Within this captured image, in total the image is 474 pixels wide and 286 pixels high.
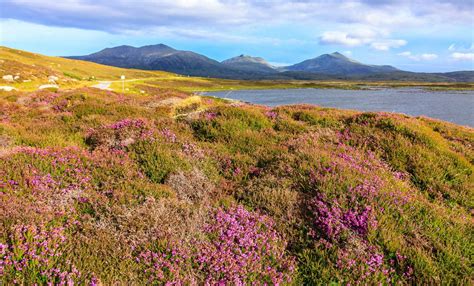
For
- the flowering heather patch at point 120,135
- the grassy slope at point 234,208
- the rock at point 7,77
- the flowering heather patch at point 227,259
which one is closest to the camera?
the flowering heather patch at point 227,259

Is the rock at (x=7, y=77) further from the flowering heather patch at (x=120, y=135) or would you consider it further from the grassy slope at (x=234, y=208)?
the flowering heather patch at (x=120, y=135)

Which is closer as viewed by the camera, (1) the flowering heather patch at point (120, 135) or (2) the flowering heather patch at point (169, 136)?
(1) the flowering heather patch at point (120, 135)

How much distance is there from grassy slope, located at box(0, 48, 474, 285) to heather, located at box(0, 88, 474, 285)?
3 cm

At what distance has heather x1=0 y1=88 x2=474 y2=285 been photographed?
384cm

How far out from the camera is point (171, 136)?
8086 millimetres

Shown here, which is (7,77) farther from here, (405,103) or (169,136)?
(405,103)

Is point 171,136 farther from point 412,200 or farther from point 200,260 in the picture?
point 412,200

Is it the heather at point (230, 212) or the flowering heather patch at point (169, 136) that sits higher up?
the flowering heather patch at point (169, 136)

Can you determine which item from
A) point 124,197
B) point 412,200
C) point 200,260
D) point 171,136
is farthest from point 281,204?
point 171,136

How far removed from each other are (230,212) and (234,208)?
154mm

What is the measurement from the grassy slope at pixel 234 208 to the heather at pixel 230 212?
0.03 meters

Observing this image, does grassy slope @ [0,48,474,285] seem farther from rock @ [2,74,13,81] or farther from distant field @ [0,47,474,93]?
rock @ [2,74,13,81]

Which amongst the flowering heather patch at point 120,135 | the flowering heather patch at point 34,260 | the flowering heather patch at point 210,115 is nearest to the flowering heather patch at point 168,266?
the flowering heather patch at point 34,260

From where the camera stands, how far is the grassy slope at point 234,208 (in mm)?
3900
